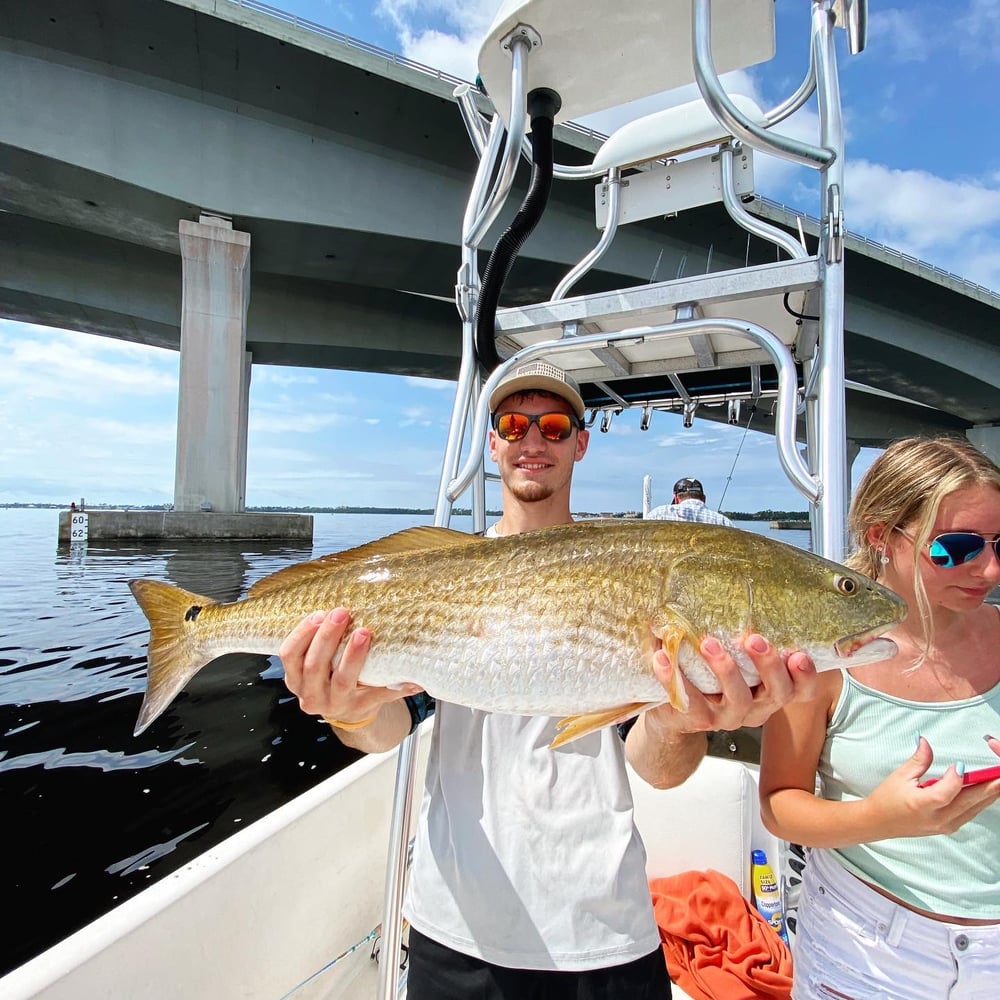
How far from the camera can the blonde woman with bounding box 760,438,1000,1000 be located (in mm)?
1616

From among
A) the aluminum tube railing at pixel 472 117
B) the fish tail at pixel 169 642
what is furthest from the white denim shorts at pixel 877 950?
the aluminum tube railing at pixel 472 117

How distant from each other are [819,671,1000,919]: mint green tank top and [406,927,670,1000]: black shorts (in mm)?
693

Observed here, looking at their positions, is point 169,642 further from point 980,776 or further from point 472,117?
point 472,117

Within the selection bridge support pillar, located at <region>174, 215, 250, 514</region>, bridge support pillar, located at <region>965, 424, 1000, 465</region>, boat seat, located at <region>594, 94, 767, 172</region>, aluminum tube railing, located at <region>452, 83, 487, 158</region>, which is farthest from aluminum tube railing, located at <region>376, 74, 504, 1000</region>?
bridge support pillar, located at <region>965, 424, 1000, 465</region>

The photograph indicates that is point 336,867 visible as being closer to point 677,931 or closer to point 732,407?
point 677,931

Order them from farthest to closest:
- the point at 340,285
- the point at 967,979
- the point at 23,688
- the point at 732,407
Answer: the point at 340,285 < the point at 23,688 < the point at 732,407 < the point at 967,979

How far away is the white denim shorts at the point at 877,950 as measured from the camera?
1604 mm

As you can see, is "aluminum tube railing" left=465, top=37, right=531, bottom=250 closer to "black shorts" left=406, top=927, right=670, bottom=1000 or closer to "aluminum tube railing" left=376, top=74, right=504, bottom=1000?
"aluminum tube railing" left=376, top=74, right=504, bottom=1000

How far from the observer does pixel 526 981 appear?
173cm

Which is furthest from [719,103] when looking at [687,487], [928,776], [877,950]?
[687,487]

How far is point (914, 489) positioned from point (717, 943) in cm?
261

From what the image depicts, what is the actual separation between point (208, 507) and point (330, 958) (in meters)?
19.7

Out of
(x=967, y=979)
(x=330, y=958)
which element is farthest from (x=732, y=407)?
(x=330, y=958)

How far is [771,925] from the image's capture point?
324 cm
